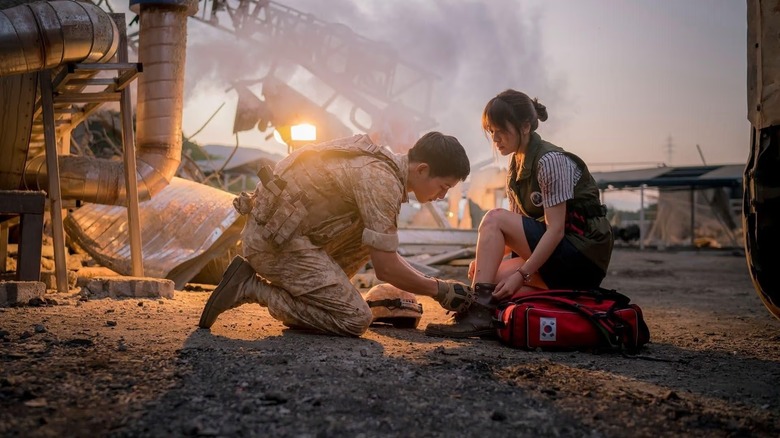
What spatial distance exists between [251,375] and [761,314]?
4.65m

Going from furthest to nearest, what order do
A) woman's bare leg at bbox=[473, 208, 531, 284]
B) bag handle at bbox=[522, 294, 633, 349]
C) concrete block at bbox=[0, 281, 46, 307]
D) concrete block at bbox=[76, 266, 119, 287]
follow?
concrete block at bbox=[76, 266, 119, 287], concrete block at bbox=[0, 281, 46, 307], woman's bare leg at bbox=[473, 208, 531, 284], bag handle at bbox=[522, 294, 633, 349]

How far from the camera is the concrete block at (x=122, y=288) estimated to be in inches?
186

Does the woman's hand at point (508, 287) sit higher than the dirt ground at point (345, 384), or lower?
higher

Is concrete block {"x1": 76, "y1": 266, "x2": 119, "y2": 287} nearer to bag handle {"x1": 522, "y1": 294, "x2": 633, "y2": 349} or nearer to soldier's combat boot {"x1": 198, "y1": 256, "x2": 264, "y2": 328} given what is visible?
soldier's combat boot {"x1": 198, "y1": 256, "x2": 264, "y2": 328}

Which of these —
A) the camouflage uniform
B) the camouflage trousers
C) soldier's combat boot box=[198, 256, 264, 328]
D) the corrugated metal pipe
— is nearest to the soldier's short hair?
the camouflage uniform

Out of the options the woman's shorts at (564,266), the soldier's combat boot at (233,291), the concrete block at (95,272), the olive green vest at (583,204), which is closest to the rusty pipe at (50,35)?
the concrete block at (95,272)

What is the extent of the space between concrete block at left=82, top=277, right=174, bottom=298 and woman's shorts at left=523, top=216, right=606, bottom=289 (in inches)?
115

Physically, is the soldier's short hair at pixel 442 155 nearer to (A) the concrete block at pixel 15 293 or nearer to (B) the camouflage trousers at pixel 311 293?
(B) the camouflage trousers at pixel 311 293

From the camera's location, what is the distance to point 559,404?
7.24 feet

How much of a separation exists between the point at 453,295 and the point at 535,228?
69 cm

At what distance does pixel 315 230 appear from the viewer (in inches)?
138

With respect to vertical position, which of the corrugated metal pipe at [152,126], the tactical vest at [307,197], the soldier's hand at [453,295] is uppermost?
the corrugated metal pipe at [152,126]

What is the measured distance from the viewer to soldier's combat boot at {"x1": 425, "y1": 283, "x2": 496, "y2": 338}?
11.8 feet

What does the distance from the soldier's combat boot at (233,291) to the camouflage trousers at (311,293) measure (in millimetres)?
53
